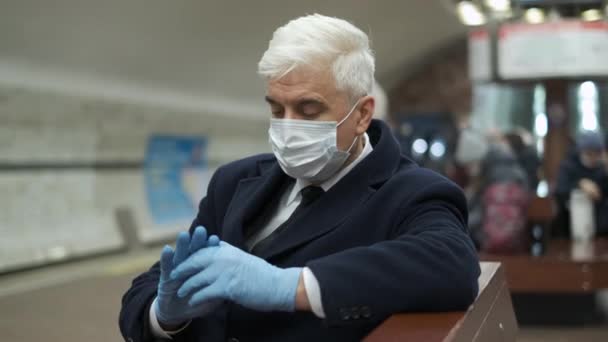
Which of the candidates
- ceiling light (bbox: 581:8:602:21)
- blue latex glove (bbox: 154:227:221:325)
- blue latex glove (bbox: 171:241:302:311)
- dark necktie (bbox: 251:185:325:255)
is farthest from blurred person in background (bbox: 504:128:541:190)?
blue latex glove (bbox: 171:241:302:311)

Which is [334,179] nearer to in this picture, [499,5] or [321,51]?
[321,51]

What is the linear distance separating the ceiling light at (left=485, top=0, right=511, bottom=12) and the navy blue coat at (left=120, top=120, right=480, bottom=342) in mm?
7739

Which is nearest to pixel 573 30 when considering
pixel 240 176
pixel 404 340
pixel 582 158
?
pixel 582 158

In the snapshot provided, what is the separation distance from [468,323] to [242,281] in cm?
47

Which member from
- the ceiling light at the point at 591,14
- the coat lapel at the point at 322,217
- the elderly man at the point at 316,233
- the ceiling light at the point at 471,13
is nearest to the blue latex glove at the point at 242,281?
the elderly man at the point at 316,233

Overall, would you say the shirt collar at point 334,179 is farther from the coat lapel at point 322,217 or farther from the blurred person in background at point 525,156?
the blurred person in background at point 525,156

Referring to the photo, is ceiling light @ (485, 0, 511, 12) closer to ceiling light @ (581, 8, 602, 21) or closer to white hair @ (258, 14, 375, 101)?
ceiling light @ (581, 8, 602, 21)

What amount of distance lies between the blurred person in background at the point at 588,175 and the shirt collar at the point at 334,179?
6.05 m

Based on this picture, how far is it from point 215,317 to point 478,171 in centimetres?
536

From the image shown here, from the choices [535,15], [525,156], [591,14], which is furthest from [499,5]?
[525,156]

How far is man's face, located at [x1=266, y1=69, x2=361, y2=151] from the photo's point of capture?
1964mm

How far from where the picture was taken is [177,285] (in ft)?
6.04

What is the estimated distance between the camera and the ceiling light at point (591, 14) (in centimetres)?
902

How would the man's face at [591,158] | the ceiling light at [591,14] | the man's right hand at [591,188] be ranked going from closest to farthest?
1. the man's right hand at [591,188]
2. the man's face at [591,158]
3. the ceiling light at [591,14]
